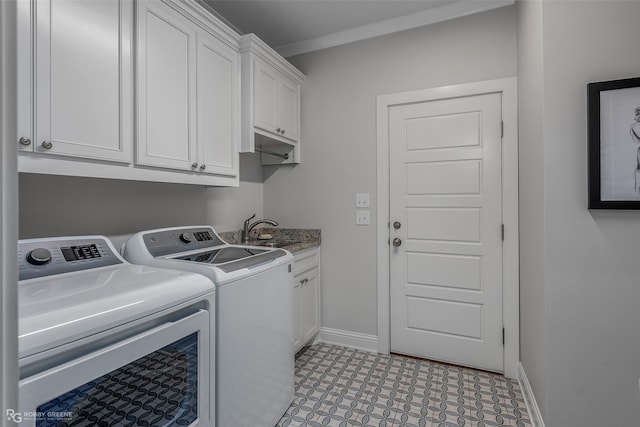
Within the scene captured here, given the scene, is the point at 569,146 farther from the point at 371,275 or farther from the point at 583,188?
the point at 371,275

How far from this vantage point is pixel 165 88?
1642 millimetres

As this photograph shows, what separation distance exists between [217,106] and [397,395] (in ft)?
6.92

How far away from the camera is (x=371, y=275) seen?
2625 millimetres

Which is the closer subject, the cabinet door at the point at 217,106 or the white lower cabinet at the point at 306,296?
the cabinet door at the point at 217,106

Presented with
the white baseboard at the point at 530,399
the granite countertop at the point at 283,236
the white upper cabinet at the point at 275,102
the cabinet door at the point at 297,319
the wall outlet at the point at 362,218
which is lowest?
the white baseboard at the point at 530,399

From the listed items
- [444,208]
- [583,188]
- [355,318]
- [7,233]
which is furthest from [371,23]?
[7,233]

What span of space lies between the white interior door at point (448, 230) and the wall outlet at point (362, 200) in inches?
8.2

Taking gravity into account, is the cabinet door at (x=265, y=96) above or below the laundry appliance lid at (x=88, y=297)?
above

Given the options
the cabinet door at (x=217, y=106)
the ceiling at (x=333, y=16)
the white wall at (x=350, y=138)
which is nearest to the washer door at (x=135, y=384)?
the cabinet door at (x=217, y=106)

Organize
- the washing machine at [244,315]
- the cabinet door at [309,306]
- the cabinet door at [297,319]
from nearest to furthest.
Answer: the washing machine at [244,315] < the cabinet door at [297,319] < the cabinet door at [309,306]

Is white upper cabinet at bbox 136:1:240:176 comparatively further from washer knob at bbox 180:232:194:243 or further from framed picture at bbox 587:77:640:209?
framed picture at bbox 587:77:640:209

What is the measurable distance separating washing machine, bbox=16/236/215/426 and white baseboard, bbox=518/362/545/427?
1609mm

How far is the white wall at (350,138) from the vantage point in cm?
240

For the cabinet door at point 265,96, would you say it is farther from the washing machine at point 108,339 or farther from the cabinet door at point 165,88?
Answer: the washing machine at point 108,339
